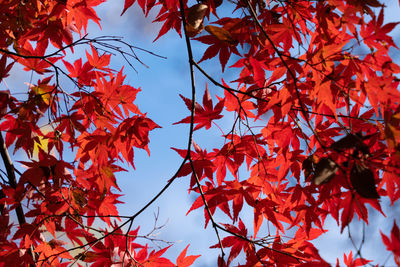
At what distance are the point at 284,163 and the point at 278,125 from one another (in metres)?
0.19

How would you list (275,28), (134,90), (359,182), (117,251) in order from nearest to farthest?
(359,182), (275,28), (117,251), (134,90)

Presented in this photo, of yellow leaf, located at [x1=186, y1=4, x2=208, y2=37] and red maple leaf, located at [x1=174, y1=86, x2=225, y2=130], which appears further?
red maple leaf, located at [x1=174, y1=86, x2=225, y2=130]

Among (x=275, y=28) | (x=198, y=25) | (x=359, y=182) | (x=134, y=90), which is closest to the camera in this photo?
(x=359, y=182)

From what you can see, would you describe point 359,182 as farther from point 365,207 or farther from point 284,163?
point 284,163

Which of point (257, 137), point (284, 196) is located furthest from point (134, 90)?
point (284, 196)

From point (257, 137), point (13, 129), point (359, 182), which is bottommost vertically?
point (359, 182)

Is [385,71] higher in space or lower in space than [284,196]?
higher

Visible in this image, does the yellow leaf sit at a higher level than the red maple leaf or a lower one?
higher

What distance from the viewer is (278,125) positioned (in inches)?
68.5

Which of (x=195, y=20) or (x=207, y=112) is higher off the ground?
(x=195, y=20)

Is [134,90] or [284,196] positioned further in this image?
[134,90]

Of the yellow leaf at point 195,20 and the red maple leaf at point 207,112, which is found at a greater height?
the yellow leaf at point 195,20

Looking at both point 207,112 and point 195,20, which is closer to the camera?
point 195,20

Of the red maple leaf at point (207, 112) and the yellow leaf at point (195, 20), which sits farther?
the red maple leaf at point (207, 112)
